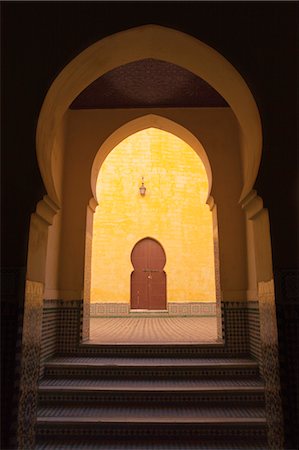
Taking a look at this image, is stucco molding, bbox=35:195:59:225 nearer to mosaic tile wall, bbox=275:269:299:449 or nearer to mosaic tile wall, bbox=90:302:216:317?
mosaic tile wall, bbox=275:269:299:449

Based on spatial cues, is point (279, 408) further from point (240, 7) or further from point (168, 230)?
point (168, 230)

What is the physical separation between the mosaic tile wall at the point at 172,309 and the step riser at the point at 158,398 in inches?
223

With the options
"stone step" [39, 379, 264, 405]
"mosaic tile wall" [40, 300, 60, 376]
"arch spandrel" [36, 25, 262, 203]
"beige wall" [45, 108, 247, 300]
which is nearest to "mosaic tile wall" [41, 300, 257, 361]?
"mosaic tile wall" [40, 300, 60, 376]

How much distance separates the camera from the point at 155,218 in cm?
895

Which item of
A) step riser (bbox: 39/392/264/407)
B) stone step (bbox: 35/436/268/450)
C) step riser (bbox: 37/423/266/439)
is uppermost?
step riser (bbox: 39/392/264/407)

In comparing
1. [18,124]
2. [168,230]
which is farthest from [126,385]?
[168,230]

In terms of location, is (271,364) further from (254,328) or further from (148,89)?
(148,89)

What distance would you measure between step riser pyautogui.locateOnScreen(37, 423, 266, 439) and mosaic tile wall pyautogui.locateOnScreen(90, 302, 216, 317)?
595 centimetres

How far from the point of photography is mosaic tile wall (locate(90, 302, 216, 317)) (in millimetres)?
8289

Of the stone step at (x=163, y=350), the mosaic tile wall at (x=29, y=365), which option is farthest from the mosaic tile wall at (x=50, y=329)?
the mosaic tile wall at (x=29, y=365)

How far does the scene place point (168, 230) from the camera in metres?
8.86

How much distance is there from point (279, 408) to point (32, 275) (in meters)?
1.46

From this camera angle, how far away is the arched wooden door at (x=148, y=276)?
859 centimetres

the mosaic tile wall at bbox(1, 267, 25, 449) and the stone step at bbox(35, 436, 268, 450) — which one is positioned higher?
the mosaic tile wall at bbox(1, 267, 25, 449)
